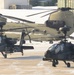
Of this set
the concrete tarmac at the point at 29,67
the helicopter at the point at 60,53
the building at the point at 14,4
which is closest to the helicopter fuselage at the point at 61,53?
the helicopter at the point at 60,53

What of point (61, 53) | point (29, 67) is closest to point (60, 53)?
point (61, 53)

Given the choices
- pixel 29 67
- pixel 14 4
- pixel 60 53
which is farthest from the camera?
pixel 14 4

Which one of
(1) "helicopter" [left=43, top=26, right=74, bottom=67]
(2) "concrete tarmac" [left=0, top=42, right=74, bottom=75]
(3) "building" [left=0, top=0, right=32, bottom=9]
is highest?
(1) "helicopter" [left=43, top=26, right=74, bottom=67]

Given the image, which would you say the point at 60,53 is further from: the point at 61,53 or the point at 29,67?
the point at 29,67

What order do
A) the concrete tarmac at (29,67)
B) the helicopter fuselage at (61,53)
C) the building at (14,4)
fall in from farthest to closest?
1. the building at (14,4)
2. the helicopter fuselage at (61,53)
3. the concrete tarmac at (29,67)

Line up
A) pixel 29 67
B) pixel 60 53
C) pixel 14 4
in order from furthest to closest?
pixel 14 4
pixel 29 67
pixel 60 53

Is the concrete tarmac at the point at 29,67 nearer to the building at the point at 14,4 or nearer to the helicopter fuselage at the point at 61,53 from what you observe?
the helicopter fuselage at the point at 61,53

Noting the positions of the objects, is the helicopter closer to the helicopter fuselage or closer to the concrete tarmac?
the helicopter fuselage

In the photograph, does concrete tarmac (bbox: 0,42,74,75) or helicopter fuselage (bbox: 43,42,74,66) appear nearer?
concrete tarmac (bbox: 0,42,74,75)

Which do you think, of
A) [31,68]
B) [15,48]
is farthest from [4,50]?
[31,68]

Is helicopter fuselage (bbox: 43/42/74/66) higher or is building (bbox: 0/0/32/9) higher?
helicopter fuselage (bbox: 43/42/74/66)

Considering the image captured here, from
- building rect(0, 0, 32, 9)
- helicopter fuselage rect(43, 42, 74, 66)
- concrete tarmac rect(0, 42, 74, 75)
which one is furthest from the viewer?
building rect(0, 0, 32, 9)

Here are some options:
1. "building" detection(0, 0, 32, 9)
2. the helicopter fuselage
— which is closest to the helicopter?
the helicopter fuselage

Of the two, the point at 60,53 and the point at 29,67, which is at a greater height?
the point at 60,53
